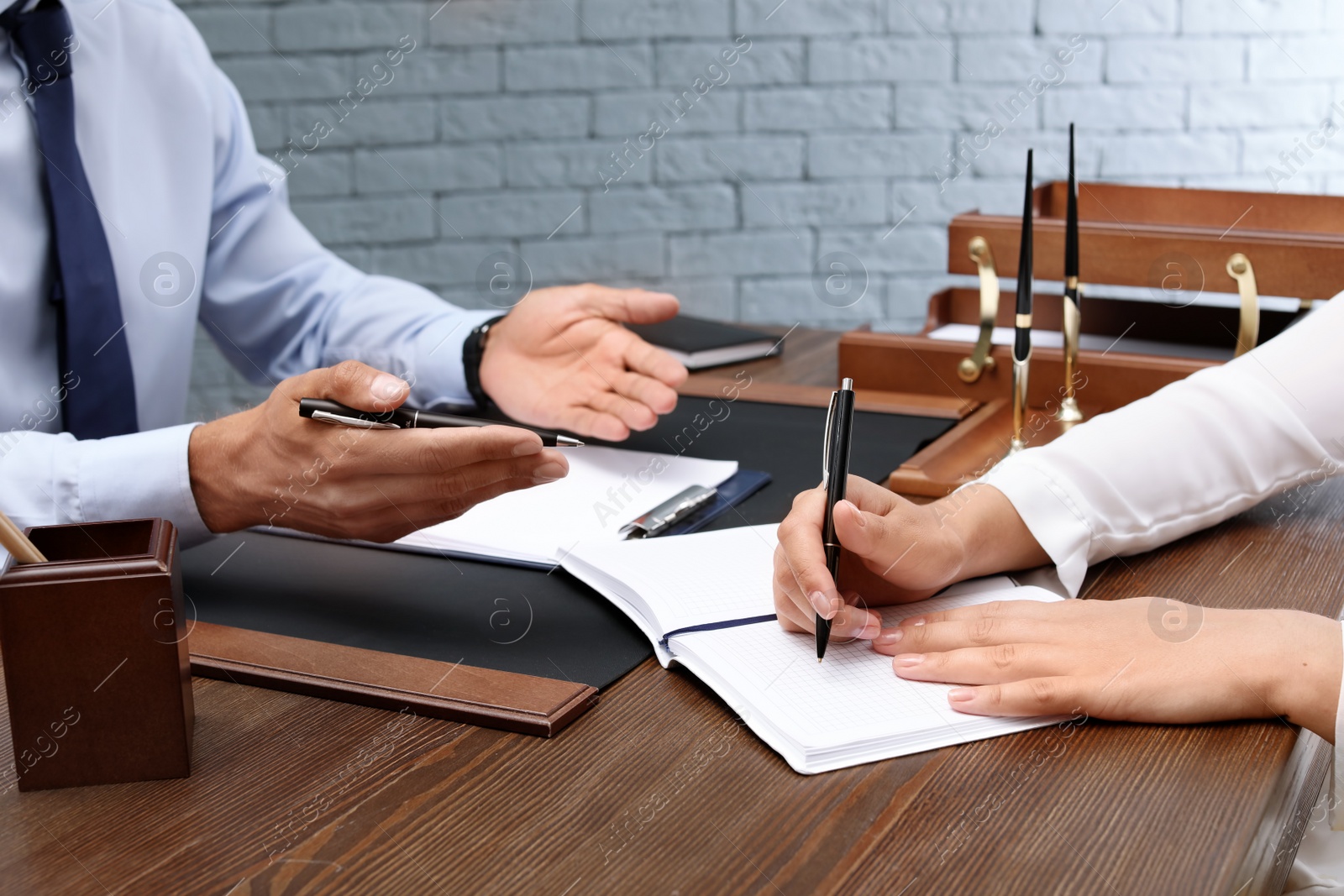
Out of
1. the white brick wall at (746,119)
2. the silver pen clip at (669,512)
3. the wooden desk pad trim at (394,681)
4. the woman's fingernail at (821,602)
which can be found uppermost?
the white brick wall at (746,119)

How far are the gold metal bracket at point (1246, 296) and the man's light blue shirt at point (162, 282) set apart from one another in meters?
0.78

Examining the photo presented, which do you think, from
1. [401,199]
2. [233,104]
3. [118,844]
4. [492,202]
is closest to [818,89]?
[492,202]

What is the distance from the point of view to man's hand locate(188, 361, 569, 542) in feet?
2.52

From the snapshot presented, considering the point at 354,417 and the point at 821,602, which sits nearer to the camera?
the point at 821,602

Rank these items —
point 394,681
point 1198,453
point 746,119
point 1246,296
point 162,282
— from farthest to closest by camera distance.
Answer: point 746,119
point 162,282
point 1246,296
point 1198,453
point 394,681

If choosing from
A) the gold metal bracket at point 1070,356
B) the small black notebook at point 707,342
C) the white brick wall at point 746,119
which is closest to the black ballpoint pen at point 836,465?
the gold metal bracket at point 1070,356

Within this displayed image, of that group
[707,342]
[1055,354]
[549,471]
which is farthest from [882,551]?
[707,342]

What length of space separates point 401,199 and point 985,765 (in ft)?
7.42

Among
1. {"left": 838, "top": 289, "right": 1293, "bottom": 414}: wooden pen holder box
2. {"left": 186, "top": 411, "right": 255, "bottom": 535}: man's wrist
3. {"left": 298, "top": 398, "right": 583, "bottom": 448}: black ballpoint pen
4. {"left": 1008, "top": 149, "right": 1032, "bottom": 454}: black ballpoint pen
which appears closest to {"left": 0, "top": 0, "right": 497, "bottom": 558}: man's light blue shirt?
{"left": 186, "top": 411, "right": 255, "bottom": 535}: man's wrist

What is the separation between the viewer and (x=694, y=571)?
2.71 ft

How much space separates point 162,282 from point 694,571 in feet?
2.65

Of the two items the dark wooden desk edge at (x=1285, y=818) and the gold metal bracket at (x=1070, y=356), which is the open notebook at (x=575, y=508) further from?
the dark wooden desk edge at (x=1285, y=818)

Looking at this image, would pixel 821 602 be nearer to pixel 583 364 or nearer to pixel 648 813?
pixel 648 813

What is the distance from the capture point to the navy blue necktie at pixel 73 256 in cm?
112
